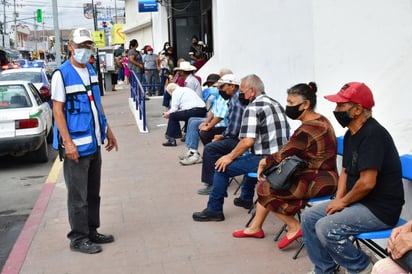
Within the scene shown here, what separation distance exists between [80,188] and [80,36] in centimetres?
138

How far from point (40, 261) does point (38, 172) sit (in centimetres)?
461

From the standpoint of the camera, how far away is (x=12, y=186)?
820 centimetres

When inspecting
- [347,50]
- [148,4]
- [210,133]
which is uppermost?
[148,4]

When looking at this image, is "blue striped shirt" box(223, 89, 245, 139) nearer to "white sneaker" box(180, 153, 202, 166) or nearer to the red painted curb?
"white sneaker" box(180, 153, 202, 166)

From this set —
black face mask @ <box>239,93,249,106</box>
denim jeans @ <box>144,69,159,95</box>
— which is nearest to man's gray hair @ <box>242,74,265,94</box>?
black face mask @ <box>239,93,249,106</box>

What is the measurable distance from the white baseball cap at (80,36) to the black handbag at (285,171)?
2.05 metres

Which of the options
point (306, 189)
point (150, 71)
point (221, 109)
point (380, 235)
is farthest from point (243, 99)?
point (150, 71)

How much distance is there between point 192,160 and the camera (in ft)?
27.8

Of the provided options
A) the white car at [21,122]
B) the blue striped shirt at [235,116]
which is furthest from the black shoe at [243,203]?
the white car at [21,122]

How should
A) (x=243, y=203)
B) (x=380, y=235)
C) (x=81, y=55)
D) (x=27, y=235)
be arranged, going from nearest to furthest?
(x=380, y=235), (x=81, y=55), (x=27, y=235), (x=243, y=203)

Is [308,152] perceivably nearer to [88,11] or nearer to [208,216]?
[208,216]

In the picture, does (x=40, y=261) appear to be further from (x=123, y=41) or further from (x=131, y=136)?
(x=123, y=41)

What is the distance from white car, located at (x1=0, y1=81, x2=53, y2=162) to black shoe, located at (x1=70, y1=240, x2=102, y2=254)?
432 centimetres

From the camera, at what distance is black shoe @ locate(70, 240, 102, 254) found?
4.87 m
